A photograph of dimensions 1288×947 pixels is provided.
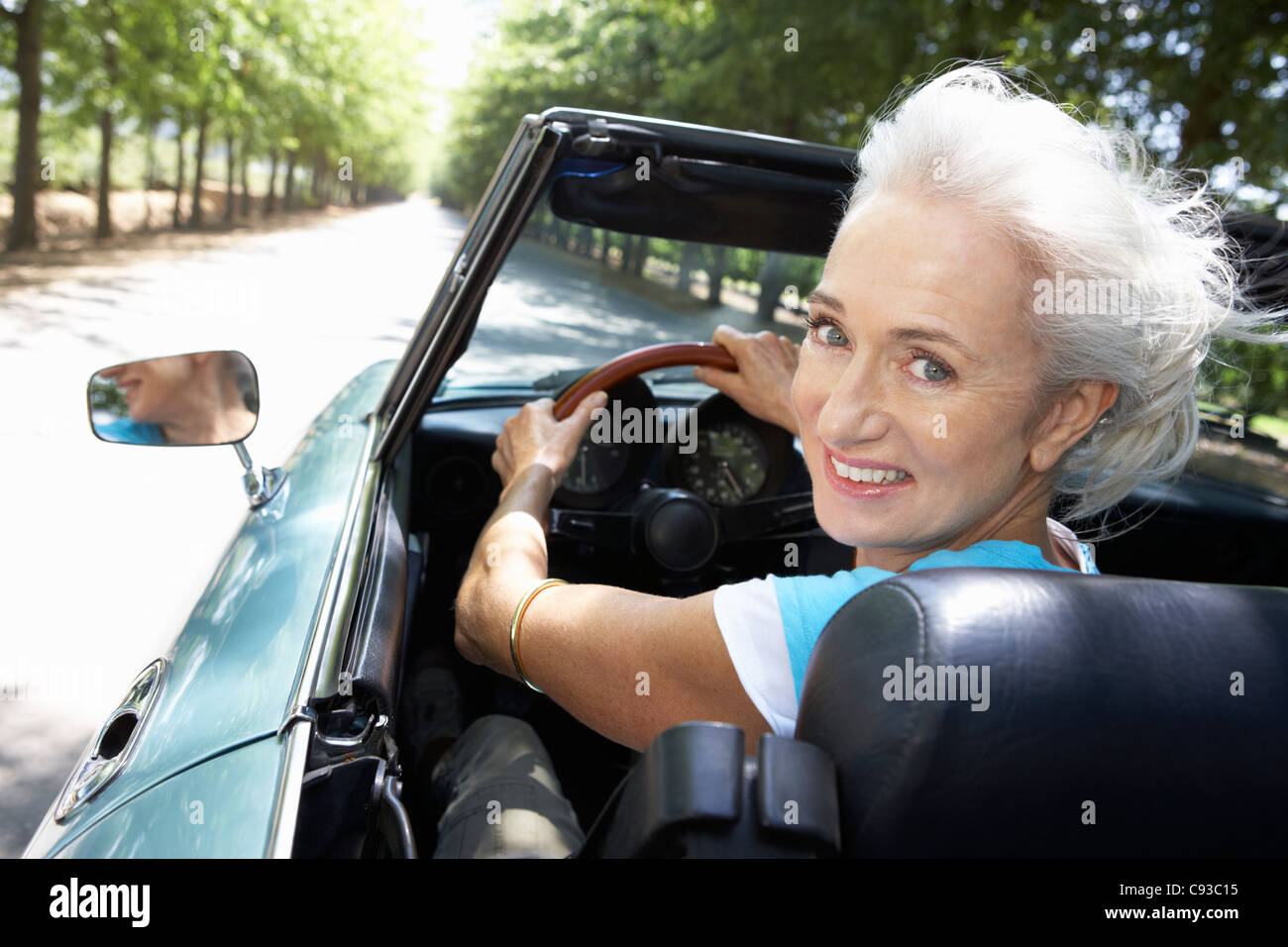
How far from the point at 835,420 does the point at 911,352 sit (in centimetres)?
15

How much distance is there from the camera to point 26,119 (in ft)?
59.2

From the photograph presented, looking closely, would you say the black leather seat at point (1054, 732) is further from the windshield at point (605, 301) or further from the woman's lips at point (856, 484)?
the windshield at point (605, 301)

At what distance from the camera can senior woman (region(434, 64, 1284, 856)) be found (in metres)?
1.40

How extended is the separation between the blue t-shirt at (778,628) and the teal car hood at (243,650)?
604 mm

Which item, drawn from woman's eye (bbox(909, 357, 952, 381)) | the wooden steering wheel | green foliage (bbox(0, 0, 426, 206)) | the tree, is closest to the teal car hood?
the wooden steering wheel

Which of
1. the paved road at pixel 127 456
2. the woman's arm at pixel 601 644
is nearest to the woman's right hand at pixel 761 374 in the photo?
the paved road at pixel 127 456

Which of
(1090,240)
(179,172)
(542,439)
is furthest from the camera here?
(179,172)

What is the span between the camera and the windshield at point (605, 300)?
101 inches

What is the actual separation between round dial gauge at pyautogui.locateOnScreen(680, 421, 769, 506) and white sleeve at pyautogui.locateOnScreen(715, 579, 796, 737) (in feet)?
5.07

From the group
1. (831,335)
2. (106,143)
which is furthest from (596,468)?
(106,143)

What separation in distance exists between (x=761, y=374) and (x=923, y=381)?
1219 mm

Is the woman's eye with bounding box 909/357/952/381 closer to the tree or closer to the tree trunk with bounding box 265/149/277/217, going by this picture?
the tree

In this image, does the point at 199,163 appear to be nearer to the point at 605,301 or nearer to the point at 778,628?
the point at 605,301

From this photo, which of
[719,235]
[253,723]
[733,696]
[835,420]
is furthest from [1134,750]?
[719,235]
